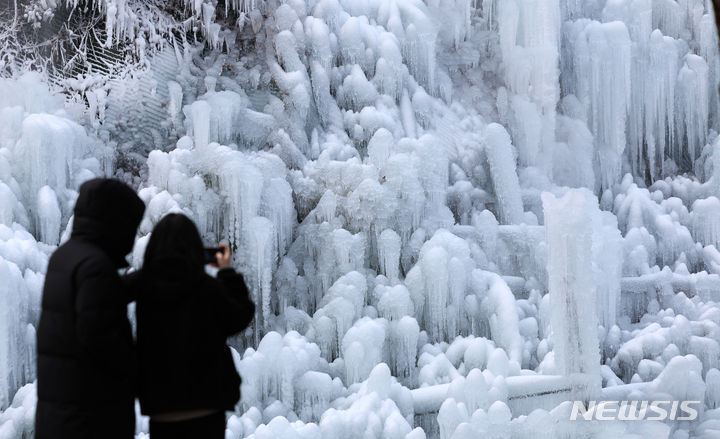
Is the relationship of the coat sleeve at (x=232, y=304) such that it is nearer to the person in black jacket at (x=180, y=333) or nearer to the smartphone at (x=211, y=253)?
the person in black jacket at (x=180, y=333)

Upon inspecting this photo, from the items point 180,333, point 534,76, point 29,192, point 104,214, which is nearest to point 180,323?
point 180,333

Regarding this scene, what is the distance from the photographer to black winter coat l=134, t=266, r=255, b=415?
8.85 feet

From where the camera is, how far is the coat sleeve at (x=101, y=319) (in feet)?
8.53

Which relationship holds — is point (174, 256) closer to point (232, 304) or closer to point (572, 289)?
point (232, 304)

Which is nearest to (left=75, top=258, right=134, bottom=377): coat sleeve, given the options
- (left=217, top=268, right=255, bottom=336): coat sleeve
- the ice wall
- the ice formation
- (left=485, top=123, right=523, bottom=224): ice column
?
(left=217, top=268, right=255, bottom=336): coat sleeve

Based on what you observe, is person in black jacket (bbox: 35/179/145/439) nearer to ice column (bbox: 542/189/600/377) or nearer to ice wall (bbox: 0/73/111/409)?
ice wall (bbox: 0/73/111/409)

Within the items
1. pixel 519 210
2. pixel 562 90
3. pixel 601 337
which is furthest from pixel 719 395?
pixel 562 90

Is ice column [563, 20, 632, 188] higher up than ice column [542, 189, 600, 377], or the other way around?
ice column [563, 20, 632, 188]

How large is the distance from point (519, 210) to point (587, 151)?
1922 millimetres

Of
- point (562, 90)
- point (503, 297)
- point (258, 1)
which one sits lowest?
point (503, 297)

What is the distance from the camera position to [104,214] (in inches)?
109

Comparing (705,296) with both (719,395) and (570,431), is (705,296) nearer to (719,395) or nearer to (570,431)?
(719,395)

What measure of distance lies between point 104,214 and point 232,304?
0.52 m

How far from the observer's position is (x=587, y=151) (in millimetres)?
11688
